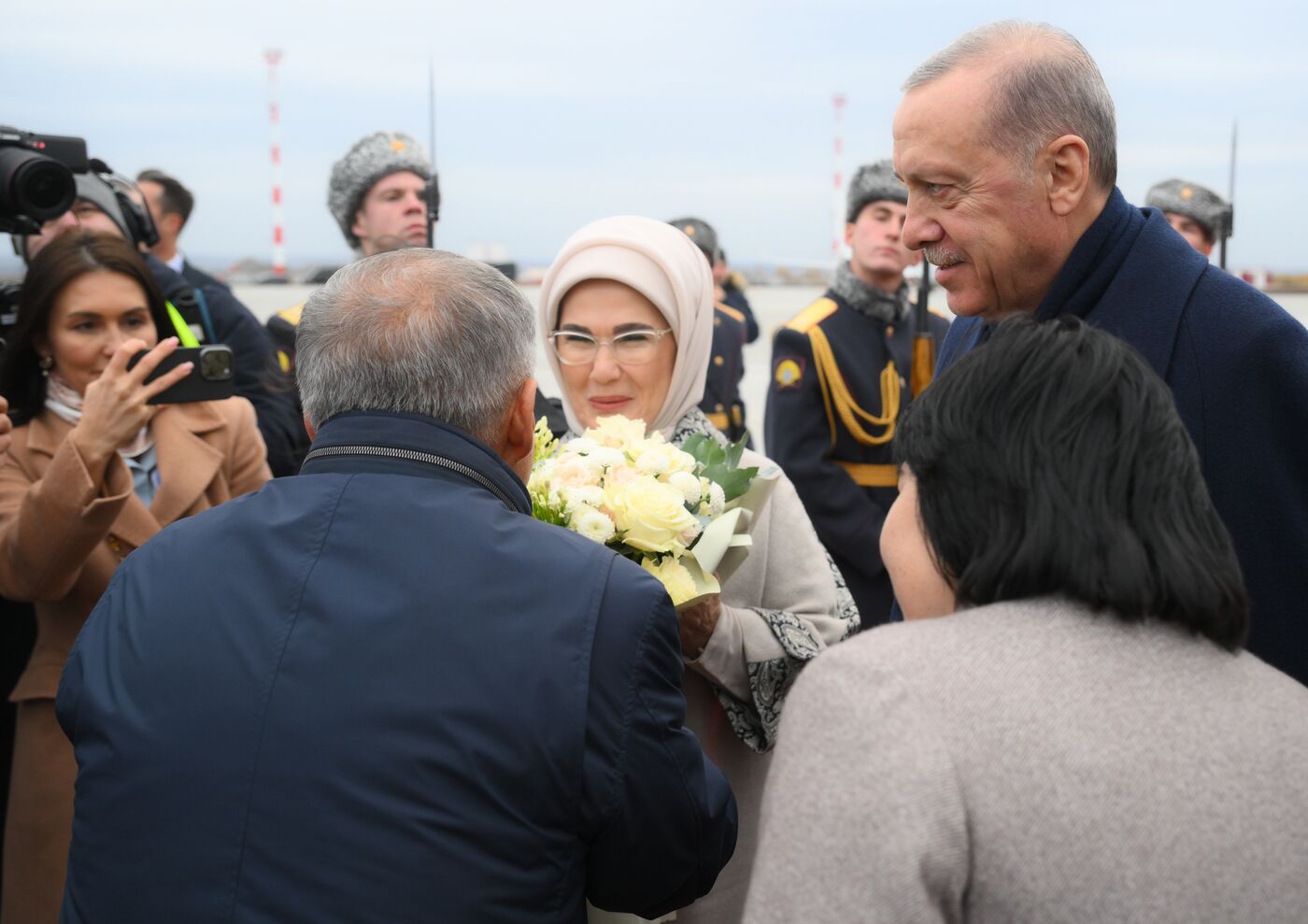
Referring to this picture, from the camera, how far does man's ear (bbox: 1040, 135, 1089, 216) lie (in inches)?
85.5

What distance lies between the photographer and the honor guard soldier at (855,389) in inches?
181

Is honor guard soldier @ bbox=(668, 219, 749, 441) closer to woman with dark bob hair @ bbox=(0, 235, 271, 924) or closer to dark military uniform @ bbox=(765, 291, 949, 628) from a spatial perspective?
dark military uniform @ bbox=(765, 291, 949, 628)

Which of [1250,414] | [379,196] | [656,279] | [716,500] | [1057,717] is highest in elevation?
[379,196]

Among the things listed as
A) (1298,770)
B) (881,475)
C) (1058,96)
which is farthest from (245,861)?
(881,475)

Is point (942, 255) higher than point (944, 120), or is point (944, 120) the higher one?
point (944, 120)

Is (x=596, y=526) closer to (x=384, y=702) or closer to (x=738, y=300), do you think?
(x=384, y=702)

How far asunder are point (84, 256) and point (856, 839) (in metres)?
3.02

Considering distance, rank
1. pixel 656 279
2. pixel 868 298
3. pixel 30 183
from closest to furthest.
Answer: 1. pixel 656 279
2. pixel 30 183
3. pixel 868 298

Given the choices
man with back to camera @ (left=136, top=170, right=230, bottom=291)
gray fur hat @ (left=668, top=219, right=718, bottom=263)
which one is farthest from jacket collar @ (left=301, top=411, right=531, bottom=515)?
gray fur hat @ (left=668, top=219, right=718, bottom=263)

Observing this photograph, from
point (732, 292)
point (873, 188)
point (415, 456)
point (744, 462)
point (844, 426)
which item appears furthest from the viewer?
point (732, 292)

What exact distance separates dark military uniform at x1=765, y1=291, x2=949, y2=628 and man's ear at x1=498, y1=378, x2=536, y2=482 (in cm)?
276

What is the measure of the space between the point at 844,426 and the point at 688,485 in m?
2.63

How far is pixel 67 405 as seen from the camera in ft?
11.0

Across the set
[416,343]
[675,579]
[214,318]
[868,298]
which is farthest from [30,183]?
[868,298]
